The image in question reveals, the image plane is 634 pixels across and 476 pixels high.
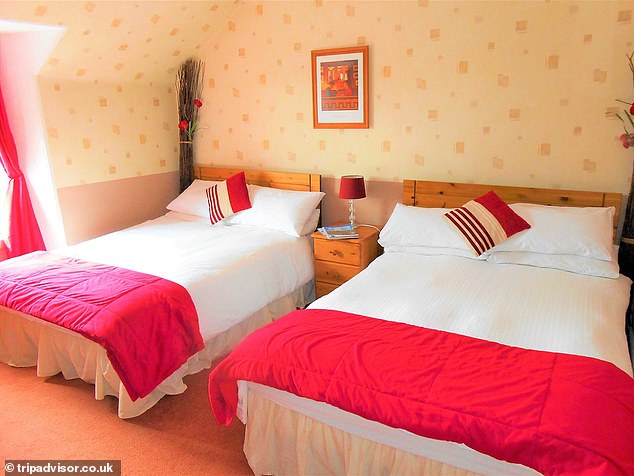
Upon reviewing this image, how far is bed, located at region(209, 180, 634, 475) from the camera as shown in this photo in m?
1.49

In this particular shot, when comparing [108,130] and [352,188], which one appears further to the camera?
[108,130]

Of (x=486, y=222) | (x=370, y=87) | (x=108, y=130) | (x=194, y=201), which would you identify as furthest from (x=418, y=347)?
(x=108, y=130)

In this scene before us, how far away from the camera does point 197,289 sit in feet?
8.93

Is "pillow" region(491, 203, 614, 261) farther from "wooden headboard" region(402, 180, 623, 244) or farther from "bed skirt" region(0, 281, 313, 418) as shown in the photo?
"bed skirt" region(0, 281, 313, 418)

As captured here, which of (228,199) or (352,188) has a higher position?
(352,188)

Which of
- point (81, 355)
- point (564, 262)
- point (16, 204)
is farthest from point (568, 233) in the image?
point (16, 204)

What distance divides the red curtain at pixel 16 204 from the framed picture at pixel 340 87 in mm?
2262

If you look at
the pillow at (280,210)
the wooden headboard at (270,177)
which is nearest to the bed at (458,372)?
the pillow at (280,210)

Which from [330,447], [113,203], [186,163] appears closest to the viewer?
[330,447]

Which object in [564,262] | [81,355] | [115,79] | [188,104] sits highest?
[115,79]

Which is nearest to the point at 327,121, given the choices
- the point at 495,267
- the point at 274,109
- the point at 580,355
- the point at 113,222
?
the point at 274,109

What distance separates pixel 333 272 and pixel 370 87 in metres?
1.39

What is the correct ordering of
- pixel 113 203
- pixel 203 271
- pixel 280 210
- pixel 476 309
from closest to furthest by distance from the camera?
pixel 476 309 < pixel 203 271 < pixel 280 210 < pixel 113 203

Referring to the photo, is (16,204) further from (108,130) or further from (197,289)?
(197,289)
